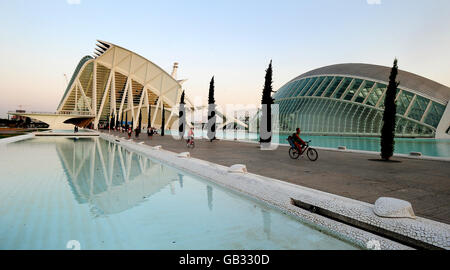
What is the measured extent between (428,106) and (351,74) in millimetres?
11207

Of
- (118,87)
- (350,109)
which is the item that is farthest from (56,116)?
(350,109)

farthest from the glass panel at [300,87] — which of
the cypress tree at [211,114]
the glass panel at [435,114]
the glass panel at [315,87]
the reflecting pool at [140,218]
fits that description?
the reflecting pool at [140,218]

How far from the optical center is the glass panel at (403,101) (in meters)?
35.9

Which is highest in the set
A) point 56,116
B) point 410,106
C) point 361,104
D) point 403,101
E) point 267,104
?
point 403,101

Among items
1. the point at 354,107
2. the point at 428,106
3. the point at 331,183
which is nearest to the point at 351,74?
the point at 354,107

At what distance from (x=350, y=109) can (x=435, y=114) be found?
10.2 meters

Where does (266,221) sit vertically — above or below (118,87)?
below

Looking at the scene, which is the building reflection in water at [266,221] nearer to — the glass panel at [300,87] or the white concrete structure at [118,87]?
the glass panel at [300,87]

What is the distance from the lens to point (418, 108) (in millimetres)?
35469

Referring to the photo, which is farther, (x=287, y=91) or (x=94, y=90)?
(x=94, y=90)

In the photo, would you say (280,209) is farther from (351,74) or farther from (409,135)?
(351,74)

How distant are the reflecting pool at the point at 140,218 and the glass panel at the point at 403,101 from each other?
124ft

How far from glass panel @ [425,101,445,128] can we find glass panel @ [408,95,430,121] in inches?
33.3

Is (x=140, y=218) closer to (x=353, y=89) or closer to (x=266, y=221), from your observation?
(x=266, y=221)
